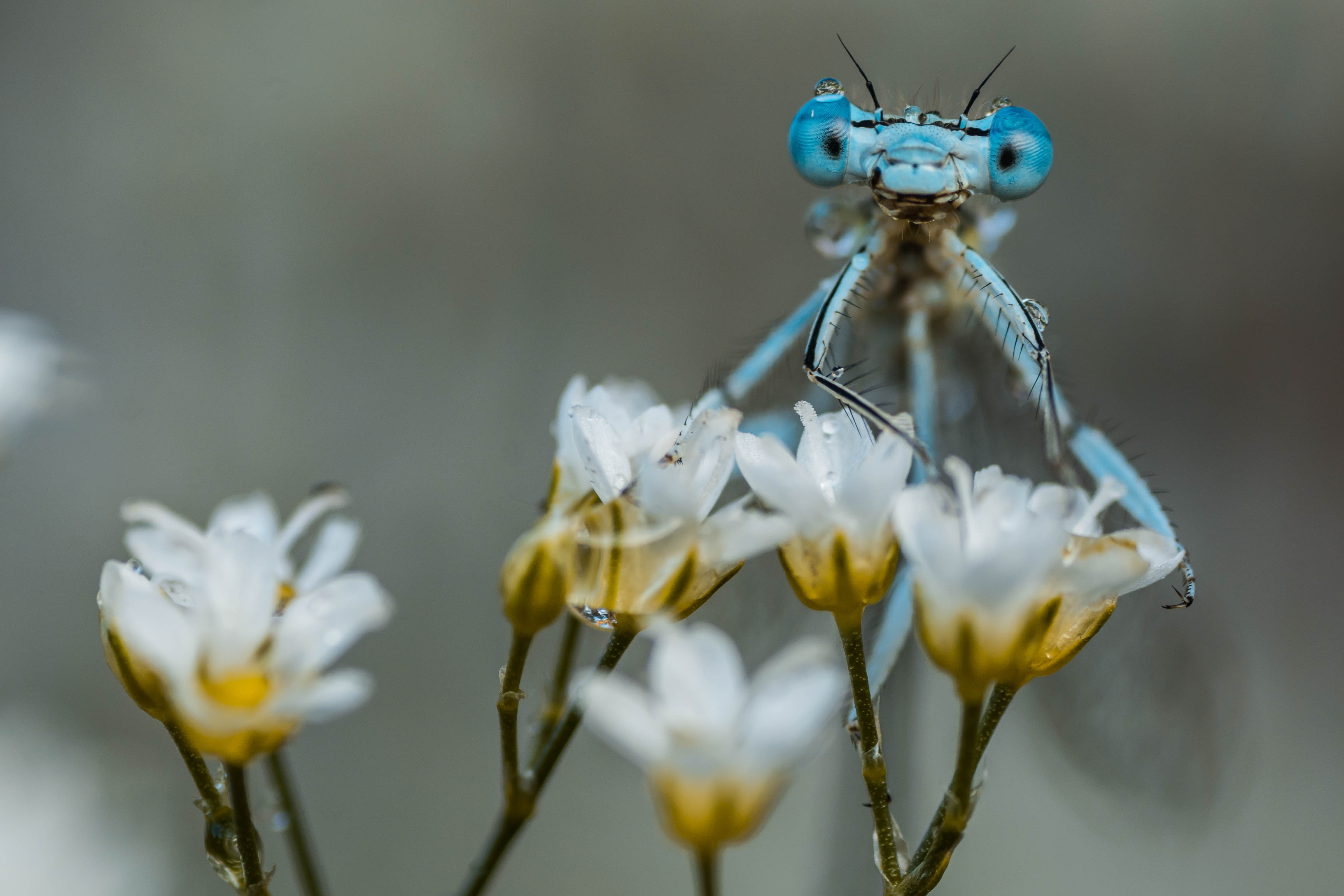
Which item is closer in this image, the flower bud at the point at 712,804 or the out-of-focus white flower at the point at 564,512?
the flower bud at the point at 712,804

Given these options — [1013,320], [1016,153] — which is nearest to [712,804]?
[1013,320]

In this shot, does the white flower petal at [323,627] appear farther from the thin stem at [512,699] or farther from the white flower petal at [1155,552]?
the white flower petal at [1155,552]

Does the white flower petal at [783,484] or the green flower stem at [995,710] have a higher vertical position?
the white flower petal at [783,484]

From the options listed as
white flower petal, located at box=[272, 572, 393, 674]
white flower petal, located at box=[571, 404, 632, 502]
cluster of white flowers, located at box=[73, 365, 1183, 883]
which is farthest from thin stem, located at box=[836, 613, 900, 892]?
white flower petal, located at box=[272, 572, 393, 674]

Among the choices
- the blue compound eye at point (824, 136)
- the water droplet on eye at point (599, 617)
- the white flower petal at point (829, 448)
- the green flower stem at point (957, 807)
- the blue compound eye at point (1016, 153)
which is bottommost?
the green flower stem at point (957, 807)

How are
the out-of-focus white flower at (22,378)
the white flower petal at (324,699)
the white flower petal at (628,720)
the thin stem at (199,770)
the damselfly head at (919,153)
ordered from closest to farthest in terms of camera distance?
1. the white flower petal at (628,720)
2. the white flower petal at (324,699)
3. the thin stem at (199,770)
4. the out-of-focus white flower at (22,378)
5. the damselfly head at (919,153)

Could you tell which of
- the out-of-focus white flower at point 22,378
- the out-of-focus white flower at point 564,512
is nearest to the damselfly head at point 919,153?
the out-of-focus white flower at point 564,512

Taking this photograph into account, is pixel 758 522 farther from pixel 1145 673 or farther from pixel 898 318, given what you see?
pixel 1145 673
